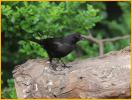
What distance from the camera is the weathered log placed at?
20.7 feet

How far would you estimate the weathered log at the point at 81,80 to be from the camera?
6.31 meters

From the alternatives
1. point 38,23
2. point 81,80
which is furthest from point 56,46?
point 38,23

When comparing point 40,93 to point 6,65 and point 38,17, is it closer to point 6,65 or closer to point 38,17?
point 38,17

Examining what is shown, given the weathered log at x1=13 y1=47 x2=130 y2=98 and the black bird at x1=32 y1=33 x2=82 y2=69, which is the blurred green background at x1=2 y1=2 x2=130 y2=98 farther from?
the weathered log at x1=13 y1=47 x2=130 y2=98

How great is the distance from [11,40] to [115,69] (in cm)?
337

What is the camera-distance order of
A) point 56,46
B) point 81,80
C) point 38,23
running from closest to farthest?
point 81,80
point 56,46
point 38,23

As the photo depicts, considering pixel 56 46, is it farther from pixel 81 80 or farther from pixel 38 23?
pixel 38 23

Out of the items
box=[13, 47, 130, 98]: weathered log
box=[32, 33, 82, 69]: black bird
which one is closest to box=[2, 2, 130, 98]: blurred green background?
box=[32, 33, 82, 69]: black bird

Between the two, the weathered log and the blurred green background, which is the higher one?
the blurred green background

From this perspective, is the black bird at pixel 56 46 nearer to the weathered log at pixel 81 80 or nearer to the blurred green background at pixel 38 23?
the weathered log at pixel 81 80

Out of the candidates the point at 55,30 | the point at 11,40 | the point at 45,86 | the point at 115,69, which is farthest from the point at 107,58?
the point at 11,40

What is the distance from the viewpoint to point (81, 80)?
6441mm

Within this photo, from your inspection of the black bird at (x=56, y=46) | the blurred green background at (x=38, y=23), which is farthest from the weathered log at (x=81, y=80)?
the blurred green background at (x=38, y=23)

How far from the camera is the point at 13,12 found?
27.2 feet
